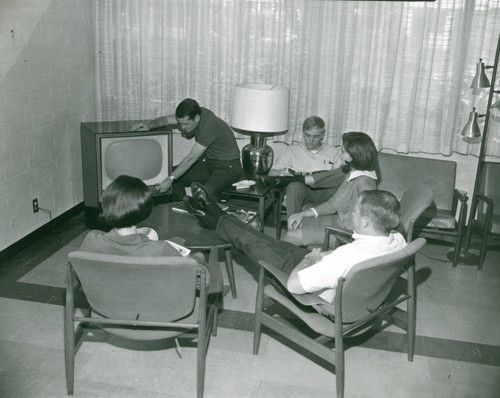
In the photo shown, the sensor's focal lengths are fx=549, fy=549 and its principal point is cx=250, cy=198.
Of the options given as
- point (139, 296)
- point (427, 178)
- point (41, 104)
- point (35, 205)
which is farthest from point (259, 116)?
point (139, 296)

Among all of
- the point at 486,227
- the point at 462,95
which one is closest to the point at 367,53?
the point at 462,95

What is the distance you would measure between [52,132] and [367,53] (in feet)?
8.83

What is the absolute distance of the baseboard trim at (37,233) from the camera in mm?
3996

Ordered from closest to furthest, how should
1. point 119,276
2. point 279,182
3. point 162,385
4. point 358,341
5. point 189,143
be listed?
point 119,276 → point 162,385 → point 358,341 → point 279,182 → point 189,143

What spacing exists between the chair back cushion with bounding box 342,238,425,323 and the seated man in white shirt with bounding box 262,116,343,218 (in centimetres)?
177

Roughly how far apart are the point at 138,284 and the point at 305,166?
2.66 meters

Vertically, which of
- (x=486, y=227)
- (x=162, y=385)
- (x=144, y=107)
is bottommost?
(x=162, y=385)

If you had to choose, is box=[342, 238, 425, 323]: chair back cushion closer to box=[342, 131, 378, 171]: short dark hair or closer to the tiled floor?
the tiled floor

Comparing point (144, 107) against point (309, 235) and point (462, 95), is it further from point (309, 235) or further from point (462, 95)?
point (462, 95)

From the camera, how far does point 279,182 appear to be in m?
4.41

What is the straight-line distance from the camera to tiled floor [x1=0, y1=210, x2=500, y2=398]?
2660 millimetres

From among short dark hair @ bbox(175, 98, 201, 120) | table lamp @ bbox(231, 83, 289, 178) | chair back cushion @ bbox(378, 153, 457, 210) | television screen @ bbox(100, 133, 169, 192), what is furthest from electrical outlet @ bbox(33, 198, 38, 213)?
chair back cushion @ bbox(378, 153, 457, 210)

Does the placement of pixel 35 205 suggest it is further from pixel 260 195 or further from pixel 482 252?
pixel 482 252

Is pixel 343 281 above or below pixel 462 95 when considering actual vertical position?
below
